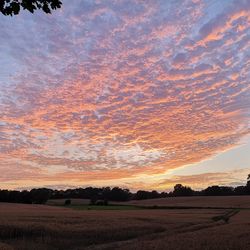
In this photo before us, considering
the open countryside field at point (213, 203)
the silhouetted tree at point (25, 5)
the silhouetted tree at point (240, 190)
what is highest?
the silhouetted tree at point (240, 190)

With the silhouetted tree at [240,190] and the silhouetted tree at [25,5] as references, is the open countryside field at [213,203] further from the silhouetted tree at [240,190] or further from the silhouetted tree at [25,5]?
the silhouetted tree at [25,5]

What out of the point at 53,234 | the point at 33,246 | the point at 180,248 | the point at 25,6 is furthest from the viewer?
the point at 53,234

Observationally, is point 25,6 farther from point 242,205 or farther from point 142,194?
point 142,194

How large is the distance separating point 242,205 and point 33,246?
3308 inches

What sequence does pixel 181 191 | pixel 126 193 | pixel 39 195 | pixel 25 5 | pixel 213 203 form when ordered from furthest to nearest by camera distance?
1. pixel 181 191
2. pixel 126 193
3. pixel 39 195
4. pixel 213 203
5. pixel 25 5

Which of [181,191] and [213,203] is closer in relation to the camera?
[213,203]

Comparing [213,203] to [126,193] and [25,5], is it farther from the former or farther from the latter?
[25,5]

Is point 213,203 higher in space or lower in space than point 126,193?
lower

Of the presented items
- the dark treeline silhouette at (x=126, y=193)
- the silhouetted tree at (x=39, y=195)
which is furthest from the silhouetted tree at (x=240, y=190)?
the silhouetted tree at (x=39, y=195)

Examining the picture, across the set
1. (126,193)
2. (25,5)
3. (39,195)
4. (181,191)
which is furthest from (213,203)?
(25,5)

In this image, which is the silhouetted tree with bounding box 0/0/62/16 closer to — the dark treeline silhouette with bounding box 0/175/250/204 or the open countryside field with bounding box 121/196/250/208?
the open countryside field with bounding box 121/196/250/208

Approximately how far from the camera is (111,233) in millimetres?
32719

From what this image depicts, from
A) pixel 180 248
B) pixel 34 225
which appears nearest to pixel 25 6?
pixel 180 248

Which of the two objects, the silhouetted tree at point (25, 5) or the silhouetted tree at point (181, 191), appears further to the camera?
the silhouetted tree at point (181, 191)
